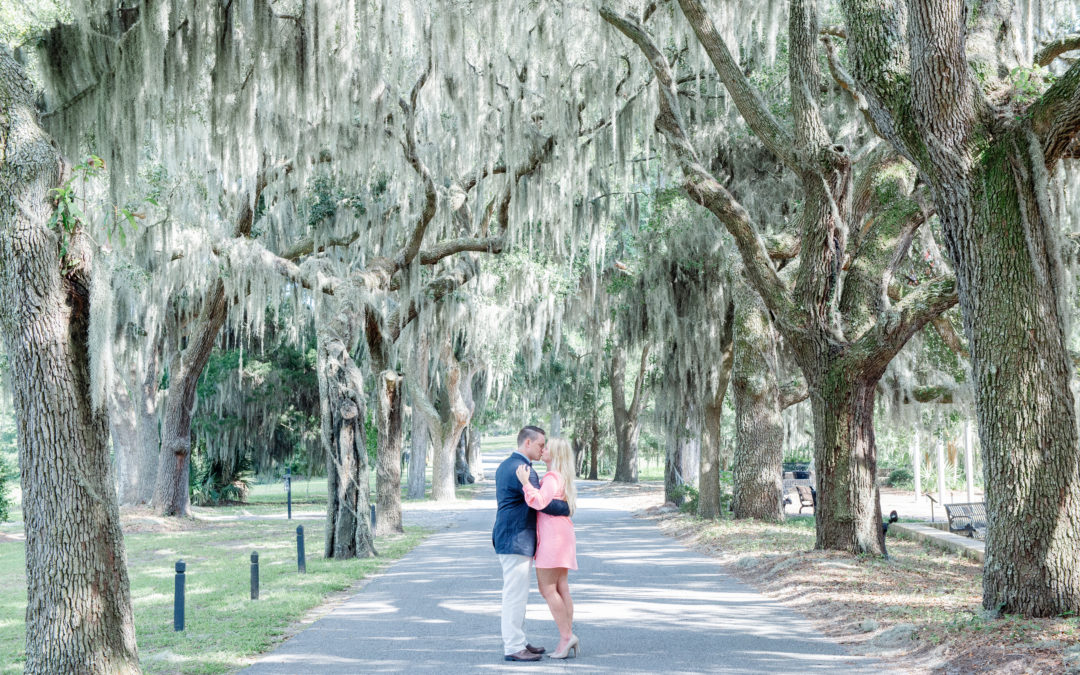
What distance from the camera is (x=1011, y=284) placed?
6.71 metres

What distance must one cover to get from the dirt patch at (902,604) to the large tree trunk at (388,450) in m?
5.77

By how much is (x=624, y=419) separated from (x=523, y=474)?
29458 millimetres

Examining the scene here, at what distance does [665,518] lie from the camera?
20047 mm

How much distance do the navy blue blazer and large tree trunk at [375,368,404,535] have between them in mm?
10458

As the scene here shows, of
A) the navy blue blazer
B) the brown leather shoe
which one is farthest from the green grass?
the navy blue blazer

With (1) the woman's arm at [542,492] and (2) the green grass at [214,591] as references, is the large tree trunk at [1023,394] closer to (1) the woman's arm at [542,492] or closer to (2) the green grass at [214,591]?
(1) the woman's arm at [542,492]

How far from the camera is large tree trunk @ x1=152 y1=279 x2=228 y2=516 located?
20766 mm

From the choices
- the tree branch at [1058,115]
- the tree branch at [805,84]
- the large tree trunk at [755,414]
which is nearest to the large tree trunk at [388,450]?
the large tree trunk at [755,414]

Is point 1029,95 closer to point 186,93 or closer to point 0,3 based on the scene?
point 186,93

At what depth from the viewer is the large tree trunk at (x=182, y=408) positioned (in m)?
20.8

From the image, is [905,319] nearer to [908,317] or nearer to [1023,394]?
[908,317]

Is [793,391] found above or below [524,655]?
above

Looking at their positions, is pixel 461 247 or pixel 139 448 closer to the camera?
pixel 461 247

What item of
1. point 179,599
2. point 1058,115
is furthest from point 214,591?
point 1058,115
